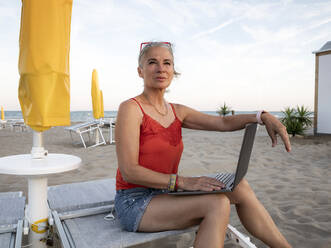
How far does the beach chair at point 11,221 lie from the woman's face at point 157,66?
1.06 meters

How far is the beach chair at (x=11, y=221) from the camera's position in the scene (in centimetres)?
119

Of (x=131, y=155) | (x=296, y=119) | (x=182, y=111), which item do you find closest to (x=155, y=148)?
(x=131, y=155)

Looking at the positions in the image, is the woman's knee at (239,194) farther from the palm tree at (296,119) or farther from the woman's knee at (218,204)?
the palm tree at (296,119)

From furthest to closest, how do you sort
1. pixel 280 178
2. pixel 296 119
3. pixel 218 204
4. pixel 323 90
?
pixel 323 90, pixel 296 119, pixel 280 178, pixel 218 204

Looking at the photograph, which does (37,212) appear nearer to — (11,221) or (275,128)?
(11,221)

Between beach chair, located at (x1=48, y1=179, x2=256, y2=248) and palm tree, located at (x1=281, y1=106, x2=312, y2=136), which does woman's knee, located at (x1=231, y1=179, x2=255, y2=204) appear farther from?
palm tree, located at (x1=281, y1=106, x2=312, y2=136)

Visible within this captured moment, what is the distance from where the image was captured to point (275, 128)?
4.59ft

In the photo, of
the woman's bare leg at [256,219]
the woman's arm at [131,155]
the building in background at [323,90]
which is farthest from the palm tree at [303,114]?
the woman's arm at [131,155]

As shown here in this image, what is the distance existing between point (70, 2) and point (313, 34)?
16988 millimetres

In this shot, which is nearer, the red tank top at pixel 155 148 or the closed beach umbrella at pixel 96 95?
the red tank top at pixel 155 148

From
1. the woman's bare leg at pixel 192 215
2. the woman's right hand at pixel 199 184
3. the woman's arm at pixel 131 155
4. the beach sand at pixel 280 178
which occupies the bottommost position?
the beach sand at pixel 280 178

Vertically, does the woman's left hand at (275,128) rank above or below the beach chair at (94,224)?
above

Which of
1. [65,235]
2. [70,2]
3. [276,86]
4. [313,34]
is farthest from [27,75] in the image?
[276,86]

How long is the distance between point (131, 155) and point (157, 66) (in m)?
0.56
